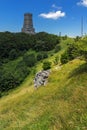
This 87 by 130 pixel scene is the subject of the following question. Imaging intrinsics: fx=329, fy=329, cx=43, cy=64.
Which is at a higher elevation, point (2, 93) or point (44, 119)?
point (44, 119)

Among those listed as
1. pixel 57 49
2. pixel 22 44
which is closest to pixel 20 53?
pixel 22 44

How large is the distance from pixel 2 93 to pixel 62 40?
→ 63.0 m

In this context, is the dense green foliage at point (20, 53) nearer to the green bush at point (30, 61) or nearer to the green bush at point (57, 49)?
the green bush at point (30, 61)

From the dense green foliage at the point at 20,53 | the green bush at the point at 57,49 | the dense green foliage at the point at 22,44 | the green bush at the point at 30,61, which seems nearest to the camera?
the dense green foliage at the point at 20,53

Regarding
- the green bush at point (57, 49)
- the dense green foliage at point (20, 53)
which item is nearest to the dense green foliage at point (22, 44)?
the dense green foliage at point (20, 53)

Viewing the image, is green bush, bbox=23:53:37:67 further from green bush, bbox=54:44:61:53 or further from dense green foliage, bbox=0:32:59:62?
dense green foliage, bbox=0:32:59:62

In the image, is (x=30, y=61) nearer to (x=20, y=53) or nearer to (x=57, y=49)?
(x=57, y=49)

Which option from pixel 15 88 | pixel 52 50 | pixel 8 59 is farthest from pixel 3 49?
pixel 15 88

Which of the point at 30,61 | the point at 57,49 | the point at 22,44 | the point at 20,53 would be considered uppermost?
the point at 22,44

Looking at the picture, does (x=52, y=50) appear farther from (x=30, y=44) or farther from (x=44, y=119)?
(x=44, y=119)

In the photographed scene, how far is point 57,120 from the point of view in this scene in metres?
10.5

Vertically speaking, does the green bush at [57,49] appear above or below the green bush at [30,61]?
Result: above

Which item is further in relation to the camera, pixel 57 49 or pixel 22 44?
pixel 22 44

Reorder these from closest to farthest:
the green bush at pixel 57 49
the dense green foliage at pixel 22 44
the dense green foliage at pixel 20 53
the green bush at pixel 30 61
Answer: the dense green foliage at pixel 20 53 → the green bush at pixel 30 61 → the green bush at pixel 57 49 → the dense green foliage at pixel 22 44
